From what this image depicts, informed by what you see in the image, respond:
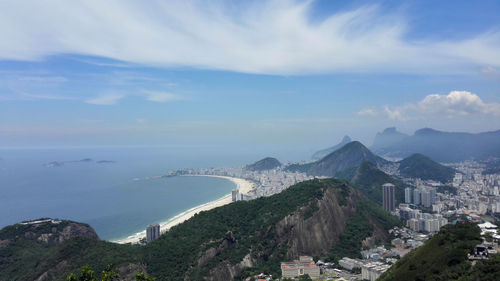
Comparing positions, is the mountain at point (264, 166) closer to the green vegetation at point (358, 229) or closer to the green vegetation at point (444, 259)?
the green vegetation at point (358, 229)

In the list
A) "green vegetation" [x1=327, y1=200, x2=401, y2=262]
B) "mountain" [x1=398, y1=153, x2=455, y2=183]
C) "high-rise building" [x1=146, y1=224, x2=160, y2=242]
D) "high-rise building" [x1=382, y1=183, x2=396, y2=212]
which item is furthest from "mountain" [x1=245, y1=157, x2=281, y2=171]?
"high-rise building" [x1=146, y1=224, x2=160, y2=242]

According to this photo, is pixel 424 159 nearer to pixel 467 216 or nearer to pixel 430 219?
pixel 467 216

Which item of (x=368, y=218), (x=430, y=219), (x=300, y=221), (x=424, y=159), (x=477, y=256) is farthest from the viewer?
(x=424, y=159)

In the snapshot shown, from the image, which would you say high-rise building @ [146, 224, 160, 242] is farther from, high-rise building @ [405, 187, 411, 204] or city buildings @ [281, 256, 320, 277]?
high-rise building @ [405, 187, 411, 204]

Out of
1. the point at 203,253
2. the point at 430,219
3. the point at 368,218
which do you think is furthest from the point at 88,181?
the point at 430,219

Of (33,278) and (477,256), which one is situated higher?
(477,256)

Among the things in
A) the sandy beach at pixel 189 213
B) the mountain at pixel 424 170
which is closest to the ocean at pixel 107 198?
the sandy beach at pixel 189 213
